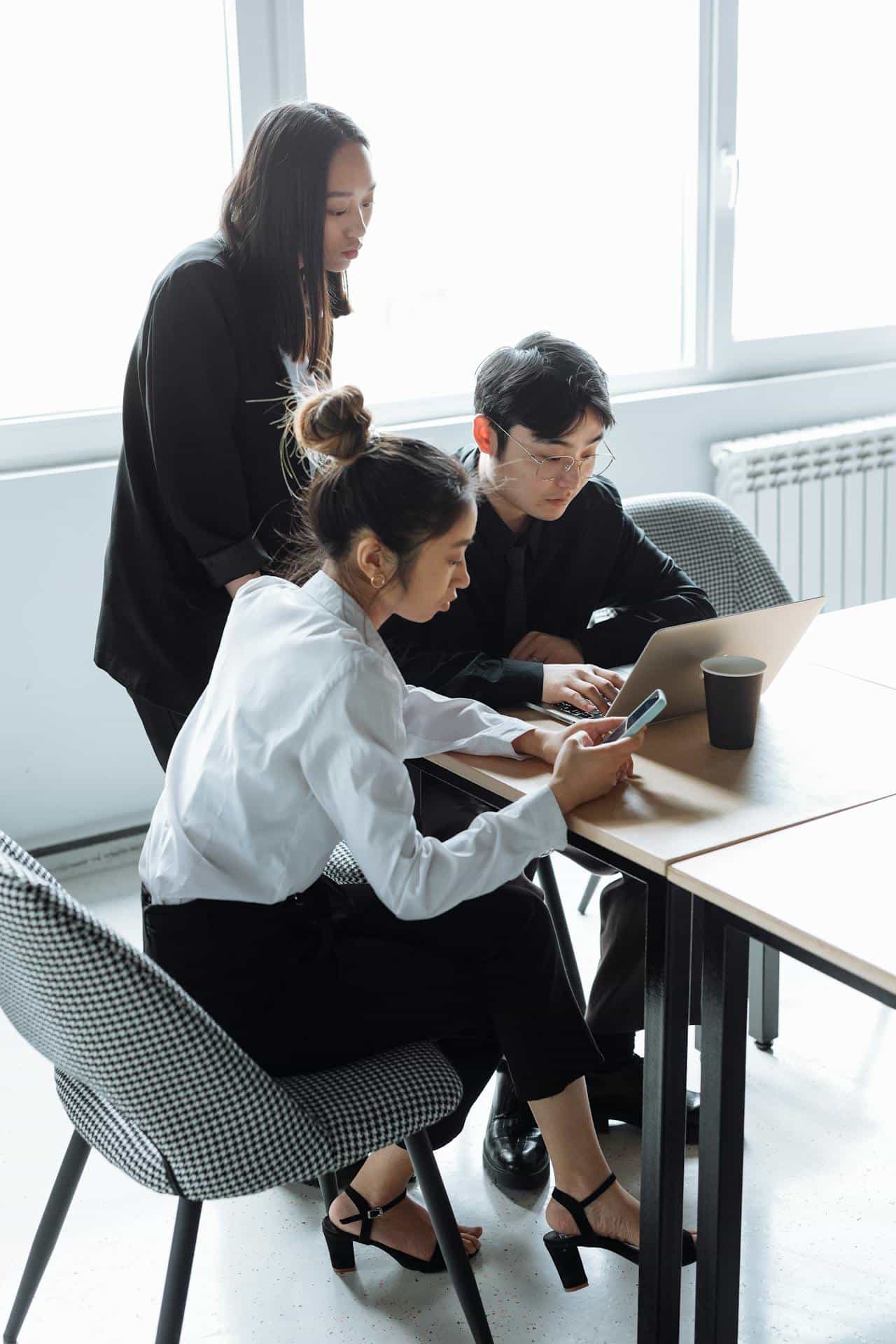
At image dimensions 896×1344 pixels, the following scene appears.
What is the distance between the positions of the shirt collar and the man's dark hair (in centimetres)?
51

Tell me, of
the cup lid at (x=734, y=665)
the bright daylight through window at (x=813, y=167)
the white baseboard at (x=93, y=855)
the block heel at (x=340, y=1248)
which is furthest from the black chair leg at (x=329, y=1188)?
the bright daylight through window at (x=813, y=167)

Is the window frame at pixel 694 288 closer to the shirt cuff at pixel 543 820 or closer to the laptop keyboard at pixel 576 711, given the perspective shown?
the laptop keyboard at pixel 576 711

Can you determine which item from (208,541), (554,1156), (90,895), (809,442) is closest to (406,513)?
(208,541)

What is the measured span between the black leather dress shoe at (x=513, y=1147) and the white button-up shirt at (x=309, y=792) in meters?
0.65

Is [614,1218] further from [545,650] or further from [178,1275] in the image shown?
[545,650]

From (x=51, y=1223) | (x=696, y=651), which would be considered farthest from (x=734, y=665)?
(x=51, y=1223)

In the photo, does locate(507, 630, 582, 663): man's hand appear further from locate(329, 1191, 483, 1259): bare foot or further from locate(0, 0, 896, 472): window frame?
locate(0, 0, 896, 472): window frame

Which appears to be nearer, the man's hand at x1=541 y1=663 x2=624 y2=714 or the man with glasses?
the man's hand at x1=541 y1=663 x2=624 y2=714

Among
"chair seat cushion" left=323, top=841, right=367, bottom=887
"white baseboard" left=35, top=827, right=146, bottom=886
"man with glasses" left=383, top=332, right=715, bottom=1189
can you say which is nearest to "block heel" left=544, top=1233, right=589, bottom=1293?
"man with glasses" left=383, top=332, right=715, bottom=1189

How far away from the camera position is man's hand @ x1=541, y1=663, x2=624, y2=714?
174cm

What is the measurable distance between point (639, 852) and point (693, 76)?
280cm

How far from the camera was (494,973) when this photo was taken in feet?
5.02

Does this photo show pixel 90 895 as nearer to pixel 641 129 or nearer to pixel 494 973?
pixel 494 973

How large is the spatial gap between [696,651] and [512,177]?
212 centimetres
